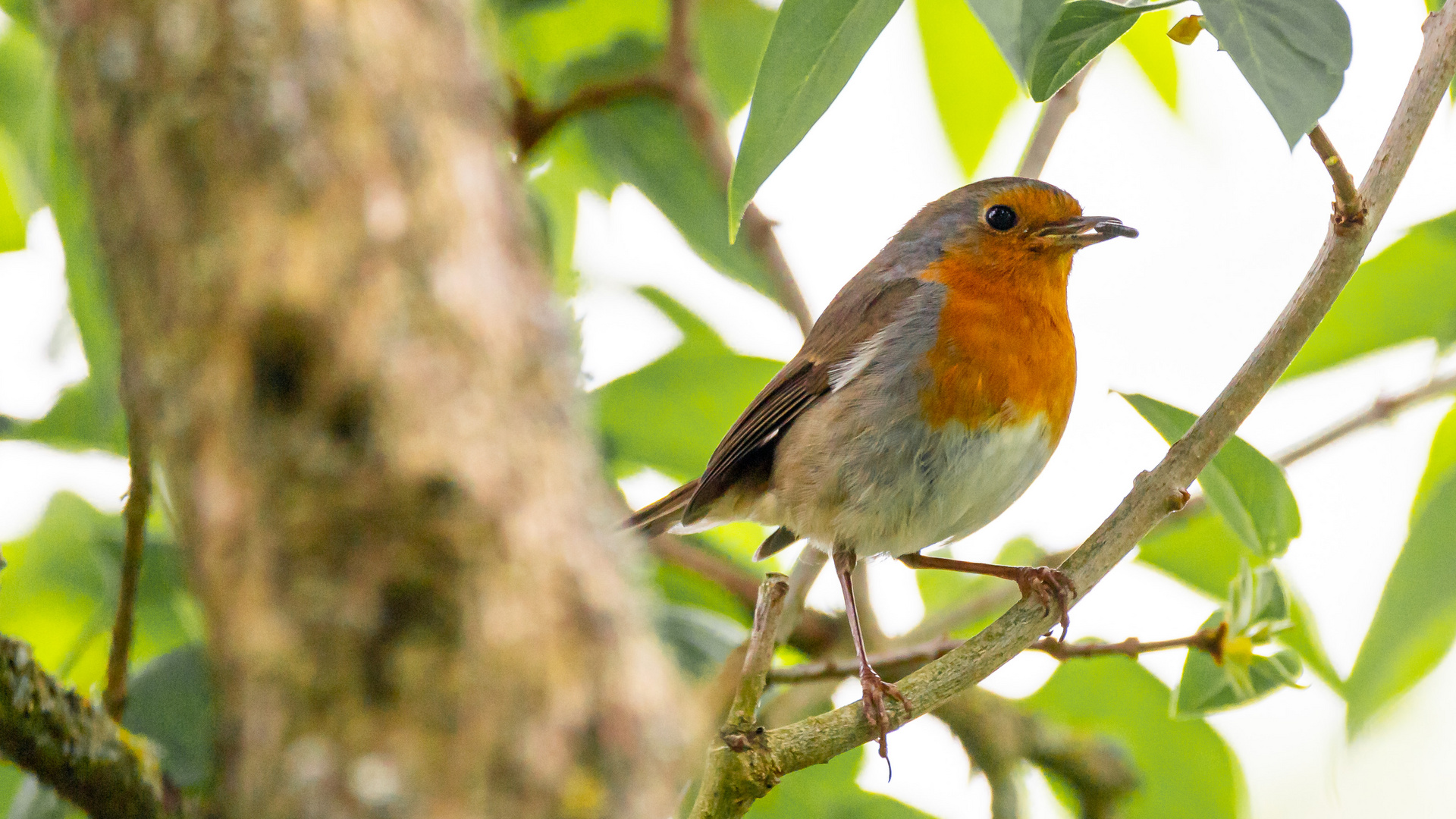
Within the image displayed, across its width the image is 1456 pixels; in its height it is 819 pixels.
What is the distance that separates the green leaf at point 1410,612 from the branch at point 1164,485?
20.1 inches

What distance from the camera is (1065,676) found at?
9.23 ft

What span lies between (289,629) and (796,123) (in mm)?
1044

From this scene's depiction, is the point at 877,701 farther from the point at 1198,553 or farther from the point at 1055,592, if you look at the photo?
the point at 1198,553

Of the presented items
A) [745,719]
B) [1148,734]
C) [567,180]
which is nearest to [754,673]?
[745,719]

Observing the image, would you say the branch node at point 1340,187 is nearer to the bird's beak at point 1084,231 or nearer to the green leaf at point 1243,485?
the green leaf at point 1243,485

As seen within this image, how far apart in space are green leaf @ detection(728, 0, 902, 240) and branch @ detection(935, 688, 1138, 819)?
1.56 meters

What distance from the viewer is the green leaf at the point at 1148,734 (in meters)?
2.66

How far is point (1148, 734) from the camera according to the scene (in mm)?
2781

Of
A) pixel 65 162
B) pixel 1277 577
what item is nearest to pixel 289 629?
pixel 65 162

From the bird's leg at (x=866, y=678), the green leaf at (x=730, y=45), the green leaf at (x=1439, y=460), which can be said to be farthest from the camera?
the green leaf at (x=730, y=45)

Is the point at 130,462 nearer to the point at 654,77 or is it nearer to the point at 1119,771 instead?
the point at 654,77

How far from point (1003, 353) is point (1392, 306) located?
863 mm

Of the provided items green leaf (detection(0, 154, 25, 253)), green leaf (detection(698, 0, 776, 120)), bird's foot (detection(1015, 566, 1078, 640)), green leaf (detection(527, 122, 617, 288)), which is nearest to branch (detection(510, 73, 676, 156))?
green leaf (detection(527, 122, 617, 288))

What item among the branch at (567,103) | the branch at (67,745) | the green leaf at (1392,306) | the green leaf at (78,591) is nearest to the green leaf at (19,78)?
the green leaf at (78,591)
